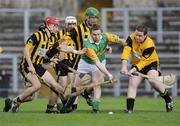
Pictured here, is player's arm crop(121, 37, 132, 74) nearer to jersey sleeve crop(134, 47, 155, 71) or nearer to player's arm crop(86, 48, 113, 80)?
jersey sleeve crop(134, 47, 155, 71)

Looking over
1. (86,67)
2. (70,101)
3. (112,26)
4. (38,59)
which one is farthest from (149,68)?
(112,26)

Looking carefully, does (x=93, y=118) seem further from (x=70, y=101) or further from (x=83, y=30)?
(x=83, y=30)

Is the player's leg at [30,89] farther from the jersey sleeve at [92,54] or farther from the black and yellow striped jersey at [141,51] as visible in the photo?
the black and yellow striped jersey at [141,51]

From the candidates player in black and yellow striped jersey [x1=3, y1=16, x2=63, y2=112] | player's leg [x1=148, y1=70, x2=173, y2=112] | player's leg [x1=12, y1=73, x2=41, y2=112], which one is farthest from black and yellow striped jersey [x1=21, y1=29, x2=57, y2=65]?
player's leg [x1=148, y1=70, x2=173, y2=112]

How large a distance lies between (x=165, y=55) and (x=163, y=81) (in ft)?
50.6

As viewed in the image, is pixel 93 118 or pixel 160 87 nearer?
pixel 93 118

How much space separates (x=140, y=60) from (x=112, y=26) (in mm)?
17638

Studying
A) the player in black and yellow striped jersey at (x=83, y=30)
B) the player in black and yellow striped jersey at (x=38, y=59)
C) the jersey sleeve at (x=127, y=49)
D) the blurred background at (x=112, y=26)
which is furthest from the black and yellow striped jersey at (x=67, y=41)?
the blurred background at (x=112, y=26)

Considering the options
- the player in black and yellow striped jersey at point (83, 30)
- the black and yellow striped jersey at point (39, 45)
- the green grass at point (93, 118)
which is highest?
the player in black and yellow striped jersey at point (83, 30)

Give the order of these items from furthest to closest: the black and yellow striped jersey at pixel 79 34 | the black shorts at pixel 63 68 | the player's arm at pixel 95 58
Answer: the black shorts at pixel 63 68 < the black and yellow striped jersey at pixel 79 34 < the player's arm at pixel 95 58

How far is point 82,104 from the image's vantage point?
91.3 ft

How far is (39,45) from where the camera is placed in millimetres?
23188

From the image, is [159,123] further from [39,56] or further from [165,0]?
[165,0]

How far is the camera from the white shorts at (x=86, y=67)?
76.6 feet
